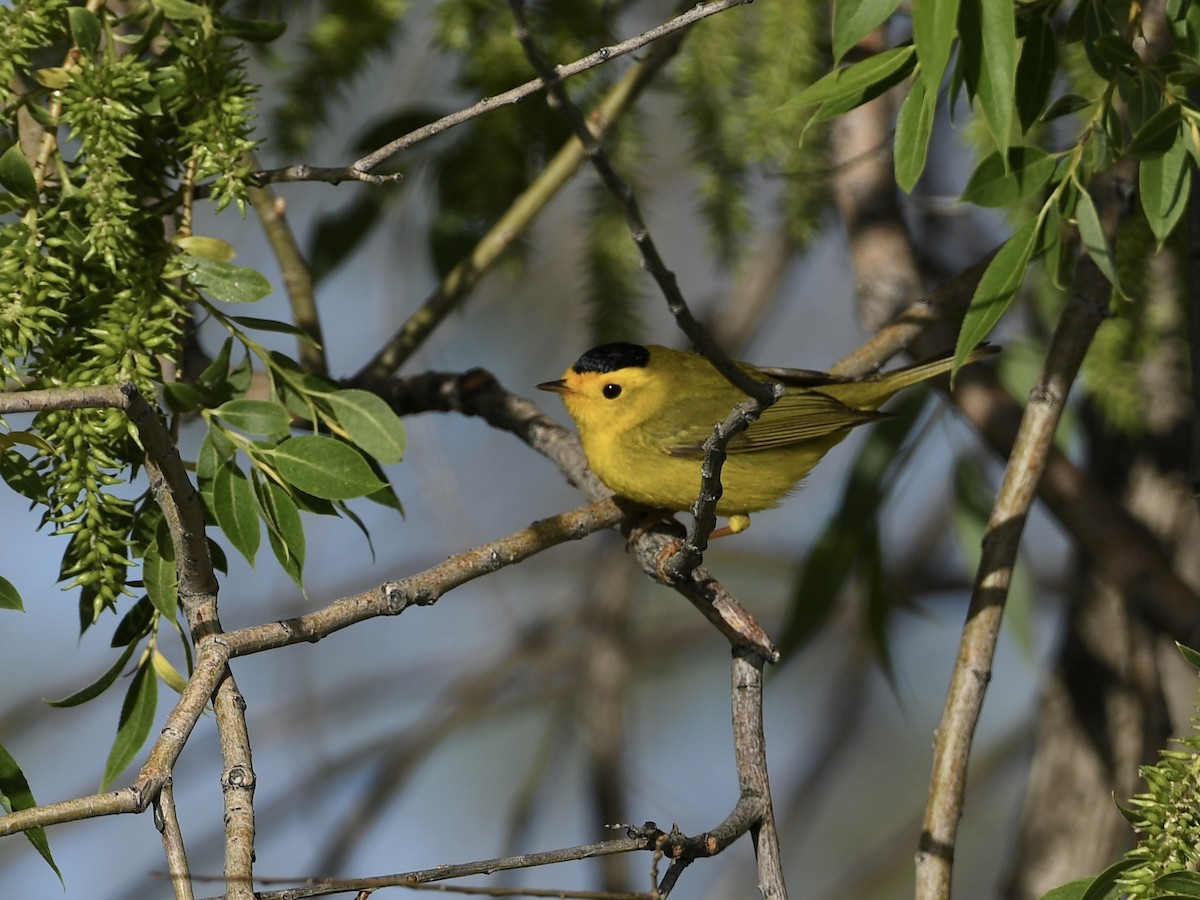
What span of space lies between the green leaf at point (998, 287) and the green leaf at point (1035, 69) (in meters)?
0.13

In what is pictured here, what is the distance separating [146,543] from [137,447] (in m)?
0.12

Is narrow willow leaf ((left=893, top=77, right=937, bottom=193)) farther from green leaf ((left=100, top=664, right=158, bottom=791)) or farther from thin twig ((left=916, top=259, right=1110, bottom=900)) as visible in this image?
green leaf ((left=100, top=664, right=158, bottom=791))

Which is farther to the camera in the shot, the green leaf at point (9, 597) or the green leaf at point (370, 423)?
the green leaf at point (370, 423)

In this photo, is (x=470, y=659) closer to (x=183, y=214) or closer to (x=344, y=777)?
(x=344, y=777)

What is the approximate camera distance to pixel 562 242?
4766 mm

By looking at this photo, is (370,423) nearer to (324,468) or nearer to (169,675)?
(324,468)

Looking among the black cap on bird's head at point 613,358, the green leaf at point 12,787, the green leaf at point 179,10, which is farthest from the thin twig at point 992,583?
the green leaf at point 179,10

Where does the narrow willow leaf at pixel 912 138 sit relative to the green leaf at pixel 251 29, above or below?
below

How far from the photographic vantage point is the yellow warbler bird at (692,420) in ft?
8.07

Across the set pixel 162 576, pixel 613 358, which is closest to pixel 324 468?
pixel 162 576

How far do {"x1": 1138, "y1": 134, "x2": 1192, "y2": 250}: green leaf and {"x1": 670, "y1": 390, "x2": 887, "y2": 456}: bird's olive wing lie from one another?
3.97 ft

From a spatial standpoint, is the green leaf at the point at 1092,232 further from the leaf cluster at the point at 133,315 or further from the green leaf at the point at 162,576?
the green leaf at the point at 162,576

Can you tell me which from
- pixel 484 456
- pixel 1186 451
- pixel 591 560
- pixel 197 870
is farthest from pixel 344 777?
pixel 1186 451

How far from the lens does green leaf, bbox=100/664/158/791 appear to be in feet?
4.86
